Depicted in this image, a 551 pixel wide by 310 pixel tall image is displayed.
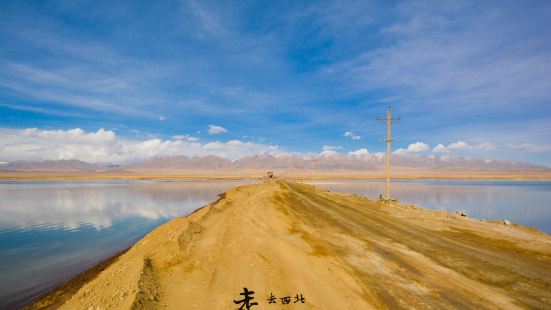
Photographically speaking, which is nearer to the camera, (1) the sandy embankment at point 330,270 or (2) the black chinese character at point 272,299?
(2) the black chinese character at point 272,299

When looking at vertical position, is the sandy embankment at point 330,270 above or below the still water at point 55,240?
above

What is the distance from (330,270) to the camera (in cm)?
891

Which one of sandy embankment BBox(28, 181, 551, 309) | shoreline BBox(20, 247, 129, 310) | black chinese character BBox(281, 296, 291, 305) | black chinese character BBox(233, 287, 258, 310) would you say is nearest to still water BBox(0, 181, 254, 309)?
shoreline BBox(20, 247, 129, 310)

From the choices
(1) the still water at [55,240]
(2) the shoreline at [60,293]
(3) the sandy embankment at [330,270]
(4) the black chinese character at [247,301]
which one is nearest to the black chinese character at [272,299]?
(3) the sandy embankment at [330,270]

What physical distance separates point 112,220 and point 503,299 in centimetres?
2833

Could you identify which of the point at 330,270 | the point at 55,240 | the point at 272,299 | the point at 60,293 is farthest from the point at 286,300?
the point at 55,240

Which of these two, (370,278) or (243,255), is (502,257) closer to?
(370,278)

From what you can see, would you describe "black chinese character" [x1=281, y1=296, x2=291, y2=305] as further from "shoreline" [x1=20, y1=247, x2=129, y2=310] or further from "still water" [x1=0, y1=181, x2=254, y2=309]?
"still water" [x1=0, y1=181, x2=254, y2=309]

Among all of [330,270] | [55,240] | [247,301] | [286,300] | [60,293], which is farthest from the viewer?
[55,240]

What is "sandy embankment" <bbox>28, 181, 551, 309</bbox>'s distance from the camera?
6.98 m

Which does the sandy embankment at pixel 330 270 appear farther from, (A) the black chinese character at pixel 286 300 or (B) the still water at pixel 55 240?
(B) the still water at pixel 55 240

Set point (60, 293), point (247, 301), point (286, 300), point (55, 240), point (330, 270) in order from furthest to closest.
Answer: point (55, 240) < point (60, 293) < point (330, 270) < point (286, 300) < point (247, 301)

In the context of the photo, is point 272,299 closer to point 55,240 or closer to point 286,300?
point 286,300

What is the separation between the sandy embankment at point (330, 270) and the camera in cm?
698
